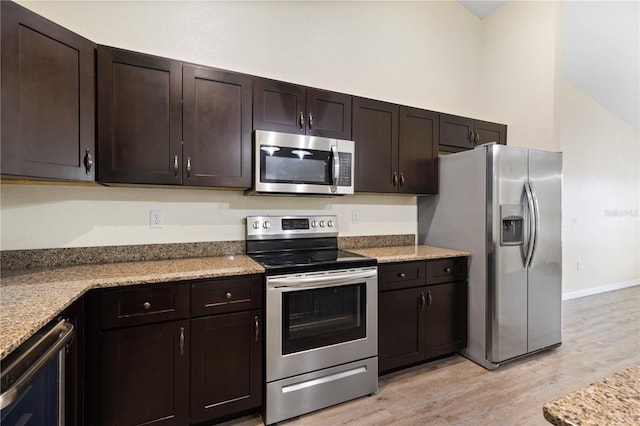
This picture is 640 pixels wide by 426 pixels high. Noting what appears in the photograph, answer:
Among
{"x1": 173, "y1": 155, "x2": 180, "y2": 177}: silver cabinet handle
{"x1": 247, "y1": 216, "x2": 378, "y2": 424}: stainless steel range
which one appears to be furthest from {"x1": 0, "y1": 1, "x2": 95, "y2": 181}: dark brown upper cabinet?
{"x1": 247, "y1": 216, "x2": 378, "y2": 424}: stainless steel range

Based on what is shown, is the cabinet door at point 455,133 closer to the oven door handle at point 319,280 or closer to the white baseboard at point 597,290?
the oven door handle at point 319,280

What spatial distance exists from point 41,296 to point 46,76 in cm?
106

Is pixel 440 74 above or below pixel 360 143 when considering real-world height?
above

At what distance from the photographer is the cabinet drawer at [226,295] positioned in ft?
5.65

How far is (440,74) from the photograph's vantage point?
3367mm

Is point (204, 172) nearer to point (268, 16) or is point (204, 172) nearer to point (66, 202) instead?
point (66, 202)

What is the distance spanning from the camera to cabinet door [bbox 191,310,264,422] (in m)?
1.73

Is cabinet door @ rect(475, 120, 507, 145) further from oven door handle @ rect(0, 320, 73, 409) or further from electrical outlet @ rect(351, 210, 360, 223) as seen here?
oven door handle @ rect(0, 320, 73, 409)

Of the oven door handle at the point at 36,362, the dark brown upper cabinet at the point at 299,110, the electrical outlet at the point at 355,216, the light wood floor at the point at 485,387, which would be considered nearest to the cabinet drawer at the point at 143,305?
the oven door handle at the point at 36,362

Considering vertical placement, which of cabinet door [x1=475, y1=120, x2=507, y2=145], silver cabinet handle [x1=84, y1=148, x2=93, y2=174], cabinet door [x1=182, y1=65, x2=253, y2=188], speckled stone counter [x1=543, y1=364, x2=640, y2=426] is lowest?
speckled stone counter [x1=543, y1=364, x2=640, y2=426]

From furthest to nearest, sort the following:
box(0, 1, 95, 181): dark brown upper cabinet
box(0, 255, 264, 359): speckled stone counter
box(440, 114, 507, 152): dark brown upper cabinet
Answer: box(440, 114, 507, 152): dark brown upper cabinet, box(0, 1, 95, 181): dark brown upper cabinet, box(0, 255, 264, 359): speckled stone counter

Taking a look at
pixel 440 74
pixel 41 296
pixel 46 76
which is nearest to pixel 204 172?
pixel 46 76

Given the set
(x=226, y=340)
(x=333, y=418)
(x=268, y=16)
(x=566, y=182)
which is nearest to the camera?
(x=226, y=340)

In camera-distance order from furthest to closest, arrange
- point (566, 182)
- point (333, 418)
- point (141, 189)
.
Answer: point (566, 182)
point (141, 189)
point (333, 418)
